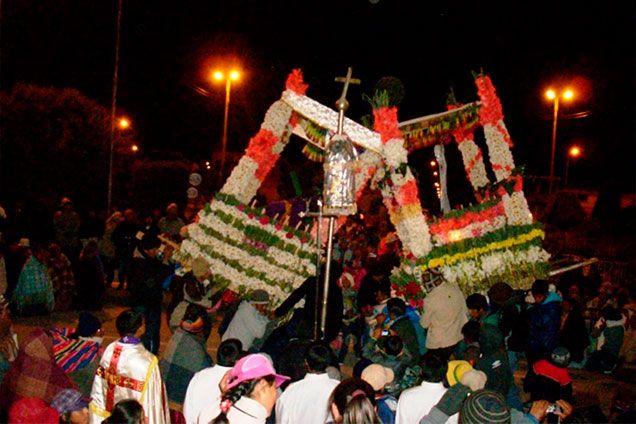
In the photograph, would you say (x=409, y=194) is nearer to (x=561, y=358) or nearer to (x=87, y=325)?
(x=561, y=358)

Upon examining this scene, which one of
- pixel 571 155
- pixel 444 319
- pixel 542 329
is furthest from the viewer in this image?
pixel 571 155

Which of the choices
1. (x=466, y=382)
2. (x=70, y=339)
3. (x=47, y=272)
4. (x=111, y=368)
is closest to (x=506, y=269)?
(x=466, y=382)

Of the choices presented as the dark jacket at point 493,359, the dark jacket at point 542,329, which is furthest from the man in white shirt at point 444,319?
the dark jacket at point 493,359

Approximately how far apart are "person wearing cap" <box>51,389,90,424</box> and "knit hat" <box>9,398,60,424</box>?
0.16 feet

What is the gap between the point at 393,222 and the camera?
11.5m

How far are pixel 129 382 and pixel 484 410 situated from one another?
2.49 metres

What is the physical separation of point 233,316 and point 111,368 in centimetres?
393

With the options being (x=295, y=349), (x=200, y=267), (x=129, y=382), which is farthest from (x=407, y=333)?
(x=129, y=382)

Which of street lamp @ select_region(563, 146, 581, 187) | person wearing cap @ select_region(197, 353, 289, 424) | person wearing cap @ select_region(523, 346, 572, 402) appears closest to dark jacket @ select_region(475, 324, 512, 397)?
person wearing cap @ select_region(523, 346, 572, 402)

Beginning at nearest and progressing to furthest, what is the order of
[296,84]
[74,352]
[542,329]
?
[74,352]
[542,329]
[296,84]

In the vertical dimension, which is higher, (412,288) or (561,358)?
(412,288)

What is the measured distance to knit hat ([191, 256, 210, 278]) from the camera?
34.2ft

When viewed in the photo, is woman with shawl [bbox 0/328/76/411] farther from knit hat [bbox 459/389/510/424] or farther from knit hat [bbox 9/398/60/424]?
knit hat [bbox 459/389/510/424]

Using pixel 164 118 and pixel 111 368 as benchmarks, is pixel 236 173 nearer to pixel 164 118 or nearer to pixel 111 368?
pixel 111 368
